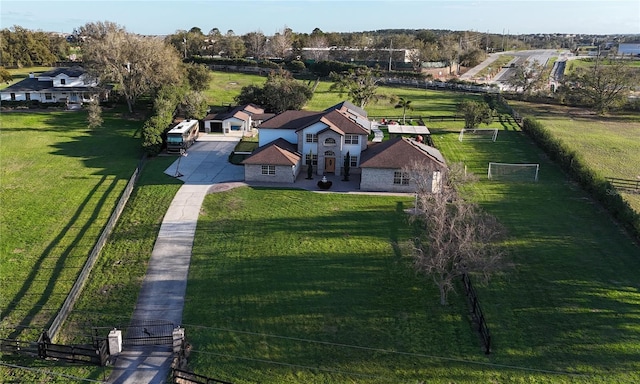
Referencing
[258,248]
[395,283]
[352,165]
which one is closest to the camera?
[395,283]

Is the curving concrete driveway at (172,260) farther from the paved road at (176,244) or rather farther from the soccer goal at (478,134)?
the soccer goal at (478,134)

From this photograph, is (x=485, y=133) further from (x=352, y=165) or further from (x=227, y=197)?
(x=227, y=197)

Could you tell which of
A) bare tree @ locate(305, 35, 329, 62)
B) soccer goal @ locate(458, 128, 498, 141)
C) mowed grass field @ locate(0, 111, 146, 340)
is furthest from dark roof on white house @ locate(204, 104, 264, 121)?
bare tree @ locate(305, 35, 329, 62)

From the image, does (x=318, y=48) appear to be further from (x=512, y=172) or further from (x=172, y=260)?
(x=172, y=260)

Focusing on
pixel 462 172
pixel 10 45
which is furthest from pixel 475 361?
pixel 10 45

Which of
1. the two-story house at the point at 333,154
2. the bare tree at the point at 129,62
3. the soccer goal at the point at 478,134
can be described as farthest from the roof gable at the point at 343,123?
the bare tree at the point at 129,62

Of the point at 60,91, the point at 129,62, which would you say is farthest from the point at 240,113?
the point at 60,91
